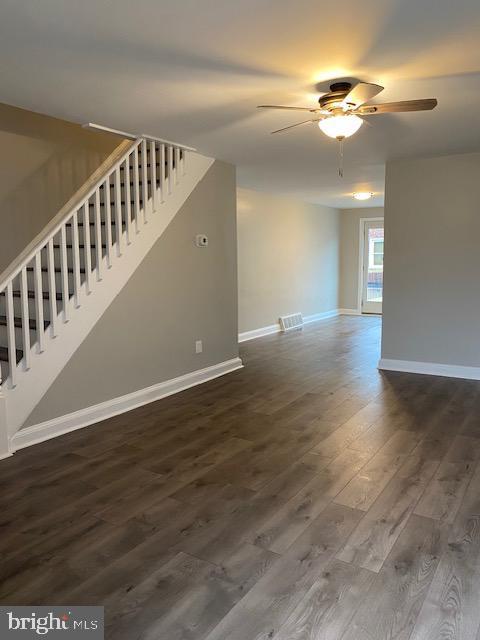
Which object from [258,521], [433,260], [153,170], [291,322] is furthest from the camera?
[291,322]

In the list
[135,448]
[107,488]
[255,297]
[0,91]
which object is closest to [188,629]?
[107,488]

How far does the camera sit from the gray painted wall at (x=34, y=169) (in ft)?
13.5

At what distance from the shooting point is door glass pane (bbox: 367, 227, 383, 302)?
1015cm

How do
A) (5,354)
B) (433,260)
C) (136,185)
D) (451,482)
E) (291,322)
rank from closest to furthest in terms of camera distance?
1. (451,482)
2. (5,354)
3. (136,185)
4. (433,260)
5. (291,322)

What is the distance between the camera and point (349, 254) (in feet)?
34.4

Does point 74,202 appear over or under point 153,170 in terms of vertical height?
under

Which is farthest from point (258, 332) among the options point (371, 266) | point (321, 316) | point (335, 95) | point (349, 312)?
point (335, 95)

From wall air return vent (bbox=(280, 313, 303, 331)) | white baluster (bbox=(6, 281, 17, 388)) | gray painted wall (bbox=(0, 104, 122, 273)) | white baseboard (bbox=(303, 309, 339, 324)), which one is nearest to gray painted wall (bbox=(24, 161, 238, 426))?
white baluster (bbox=(6, 281, 17, 388))

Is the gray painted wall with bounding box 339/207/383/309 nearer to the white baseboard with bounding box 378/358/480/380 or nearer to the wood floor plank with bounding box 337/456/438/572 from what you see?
the white baseboard with bounding box 378/358/480/380

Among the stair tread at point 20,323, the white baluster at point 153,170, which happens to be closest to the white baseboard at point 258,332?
the white baluster at point 153,170

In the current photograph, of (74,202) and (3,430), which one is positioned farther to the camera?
(74,202)

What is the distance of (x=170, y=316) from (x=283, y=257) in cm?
420

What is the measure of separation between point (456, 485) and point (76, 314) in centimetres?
287

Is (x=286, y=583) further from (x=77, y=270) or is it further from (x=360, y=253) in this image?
(x=360, y=253)
